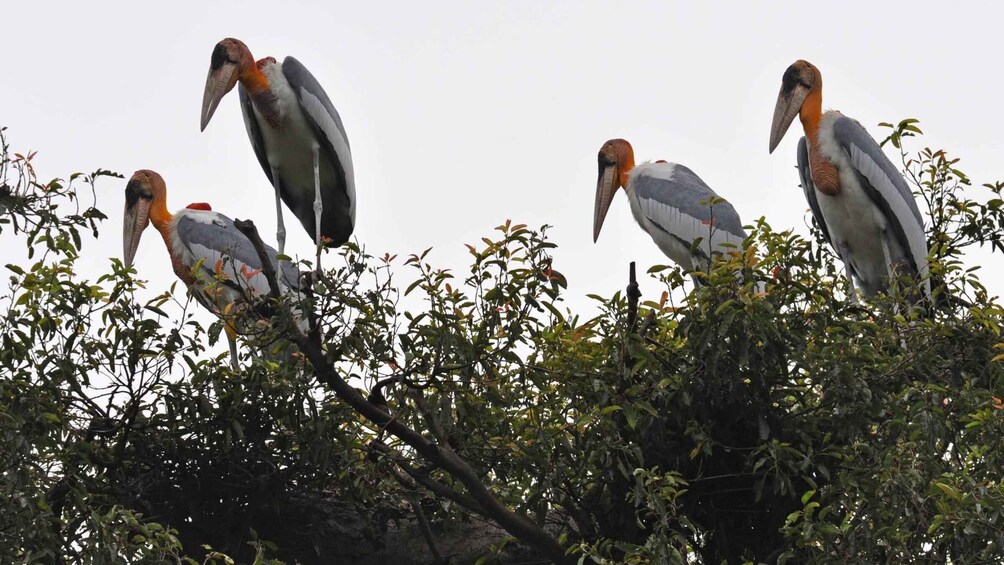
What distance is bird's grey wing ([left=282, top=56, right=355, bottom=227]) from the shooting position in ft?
27.3

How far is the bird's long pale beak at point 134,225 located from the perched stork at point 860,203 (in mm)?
3556

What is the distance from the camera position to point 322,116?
8.34 meters

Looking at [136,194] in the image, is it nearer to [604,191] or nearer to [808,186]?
[604,191]

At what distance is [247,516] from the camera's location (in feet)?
20.9

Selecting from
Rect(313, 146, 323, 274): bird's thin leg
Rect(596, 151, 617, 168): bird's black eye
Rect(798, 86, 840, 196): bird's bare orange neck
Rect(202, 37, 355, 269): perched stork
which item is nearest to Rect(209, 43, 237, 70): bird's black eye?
Rect(202, 37, 355, 269): perched stork

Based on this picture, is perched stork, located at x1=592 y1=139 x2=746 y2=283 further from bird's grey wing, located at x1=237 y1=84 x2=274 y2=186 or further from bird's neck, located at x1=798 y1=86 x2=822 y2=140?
bird's grey wing, located at x1=237 y1=84 x2=274 y2=186

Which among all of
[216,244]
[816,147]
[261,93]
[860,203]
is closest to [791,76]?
[816,147]

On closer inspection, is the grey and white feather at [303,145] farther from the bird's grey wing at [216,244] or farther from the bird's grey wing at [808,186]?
the bird's grey wing at [808,186]

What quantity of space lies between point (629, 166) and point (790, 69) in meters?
1.02

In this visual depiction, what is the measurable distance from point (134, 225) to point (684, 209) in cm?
296

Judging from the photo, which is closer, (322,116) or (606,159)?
(322,116)

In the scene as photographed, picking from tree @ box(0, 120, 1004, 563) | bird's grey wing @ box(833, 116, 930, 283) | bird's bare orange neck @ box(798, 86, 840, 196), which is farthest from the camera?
bird's bare orange neck @ box(798, 86, 840, 196)

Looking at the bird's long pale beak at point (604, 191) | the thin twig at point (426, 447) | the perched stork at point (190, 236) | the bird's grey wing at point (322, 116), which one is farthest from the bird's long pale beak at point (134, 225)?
the thin twig at point (426, 447)

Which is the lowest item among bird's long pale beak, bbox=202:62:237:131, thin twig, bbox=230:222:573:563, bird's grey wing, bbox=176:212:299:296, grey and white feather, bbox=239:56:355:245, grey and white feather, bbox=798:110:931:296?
thin twig, bbox=230:222:573:563
